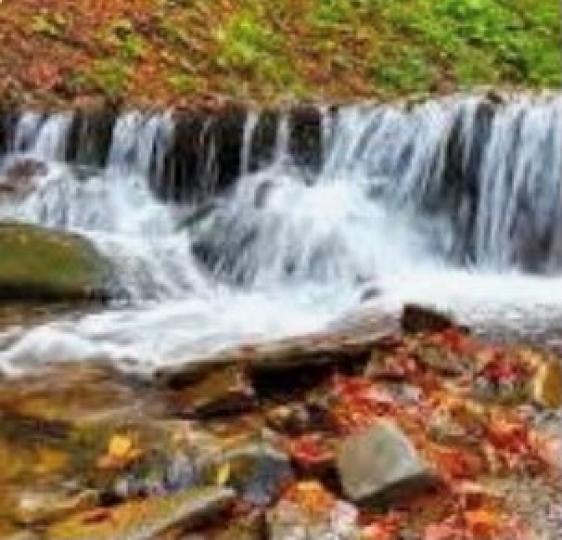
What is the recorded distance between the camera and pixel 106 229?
12742mm

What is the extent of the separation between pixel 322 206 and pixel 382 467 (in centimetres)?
659

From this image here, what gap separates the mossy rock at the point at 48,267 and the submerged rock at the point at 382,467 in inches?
193

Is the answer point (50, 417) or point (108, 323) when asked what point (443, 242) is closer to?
point (108, 323)

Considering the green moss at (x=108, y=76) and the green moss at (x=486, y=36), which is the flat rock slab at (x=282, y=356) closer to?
the green moss at (x=108, y=76)

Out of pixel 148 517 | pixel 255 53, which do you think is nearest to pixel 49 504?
pixel 148 517

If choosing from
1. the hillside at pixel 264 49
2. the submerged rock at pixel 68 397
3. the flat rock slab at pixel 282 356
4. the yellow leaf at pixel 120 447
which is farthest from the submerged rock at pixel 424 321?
the hillside at pixel 264 49

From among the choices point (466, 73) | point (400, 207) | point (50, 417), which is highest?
point (466, 73)

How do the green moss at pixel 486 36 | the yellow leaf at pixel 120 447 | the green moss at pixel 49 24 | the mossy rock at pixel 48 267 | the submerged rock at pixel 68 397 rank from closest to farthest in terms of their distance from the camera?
the yellow leaf at pixel 120 447 → the submerged rock at pixel 68 397 → the mossy rock at pixel 48 267 → the green moss at pixel 49 24 → the green moss at pixel 486 36

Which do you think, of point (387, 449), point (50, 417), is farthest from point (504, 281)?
point (387, 449)

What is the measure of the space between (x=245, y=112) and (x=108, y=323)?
3.34 metres

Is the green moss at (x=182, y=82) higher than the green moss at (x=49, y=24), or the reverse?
the green moss at (x=49, y=24)

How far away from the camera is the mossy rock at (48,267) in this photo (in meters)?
10.7

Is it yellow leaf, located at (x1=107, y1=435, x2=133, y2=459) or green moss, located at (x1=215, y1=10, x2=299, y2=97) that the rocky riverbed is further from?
green moss, located at (x1=215, y1=10, x2=299, y2=97)

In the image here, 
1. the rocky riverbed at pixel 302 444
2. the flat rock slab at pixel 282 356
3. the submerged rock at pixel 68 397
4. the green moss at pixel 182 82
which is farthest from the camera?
the green moss at pixel 182 82
